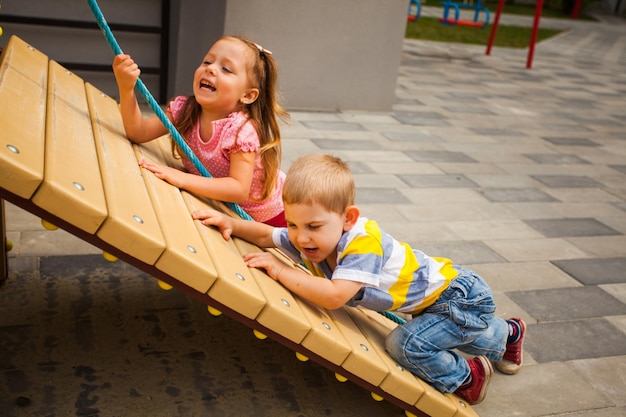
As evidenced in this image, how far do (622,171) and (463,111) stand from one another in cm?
226

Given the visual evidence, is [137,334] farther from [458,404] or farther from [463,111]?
[463,111]

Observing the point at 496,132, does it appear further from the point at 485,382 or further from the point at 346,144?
the point at 485,382

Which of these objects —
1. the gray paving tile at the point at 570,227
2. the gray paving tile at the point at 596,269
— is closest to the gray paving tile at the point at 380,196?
the gray paving tile at the point at 570,227

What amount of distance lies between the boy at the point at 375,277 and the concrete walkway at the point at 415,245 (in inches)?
10.4

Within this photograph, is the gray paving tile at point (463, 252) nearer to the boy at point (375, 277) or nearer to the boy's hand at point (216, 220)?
the boy at point (375, 277)

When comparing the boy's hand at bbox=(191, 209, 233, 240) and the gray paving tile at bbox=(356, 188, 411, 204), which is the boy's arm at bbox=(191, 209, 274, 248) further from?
the gray paving tile at bbox=(356, 188, 411, 204)

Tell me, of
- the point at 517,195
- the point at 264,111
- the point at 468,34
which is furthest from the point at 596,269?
the point at 468,34

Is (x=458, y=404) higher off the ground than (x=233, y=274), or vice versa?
(x=233, y=274)

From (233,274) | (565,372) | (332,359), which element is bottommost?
(565,372)

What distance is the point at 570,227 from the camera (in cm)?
469

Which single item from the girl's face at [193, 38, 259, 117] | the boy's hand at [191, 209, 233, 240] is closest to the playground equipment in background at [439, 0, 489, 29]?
the girl's face at [193, 38, 259, 117]

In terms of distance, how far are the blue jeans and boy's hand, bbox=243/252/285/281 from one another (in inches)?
19.2

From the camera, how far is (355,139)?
625cm

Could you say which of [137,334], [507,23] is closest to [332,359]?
[137,334]
